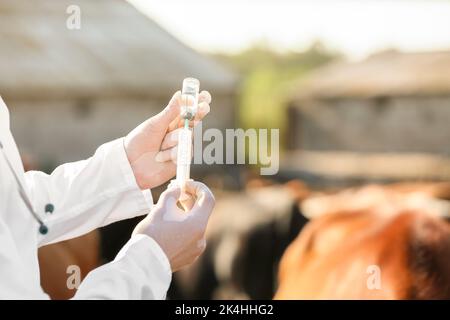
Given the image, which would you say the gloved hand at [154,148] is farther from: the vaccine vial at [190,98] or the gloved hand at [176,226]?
the gloved hand at [176,226]

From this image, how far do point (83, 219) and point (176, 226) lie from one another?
277mm

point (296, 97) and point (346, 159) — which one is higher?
point (296, 97)

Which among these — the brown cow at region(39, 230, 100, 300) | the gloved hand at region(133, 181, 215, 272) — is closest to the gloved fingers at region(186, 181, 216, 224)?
the gloved hand at region(133, 181, 215, 272)

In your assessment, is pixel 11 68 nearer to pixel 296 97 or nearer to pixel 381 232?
pixel 296 97

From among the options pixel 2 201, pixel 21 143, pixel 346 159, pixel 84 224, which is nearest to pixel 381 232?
pixel 84 224

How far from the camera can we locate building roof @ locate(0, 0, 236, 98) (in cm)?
1229

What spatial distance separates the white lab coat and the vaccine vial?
15cm

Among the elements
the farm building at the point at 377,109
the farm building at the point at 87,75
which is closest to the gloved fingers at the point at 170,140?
the farm building at the point at 87,75

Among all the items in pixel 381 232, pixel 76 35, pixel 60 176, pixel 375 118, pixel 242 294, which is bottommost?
pixel 242 294

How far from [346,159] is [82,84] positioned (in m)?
5.16

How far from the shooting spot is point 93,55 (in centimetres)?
1312

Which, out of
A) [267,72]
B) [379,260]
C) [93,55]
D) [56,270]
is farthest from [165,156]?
[267,72]

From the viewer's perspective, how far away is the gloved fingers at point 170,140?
3.42ft

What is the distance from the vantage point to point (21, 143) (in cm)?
1148
